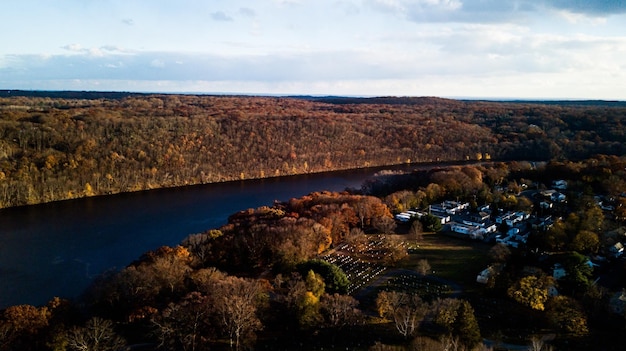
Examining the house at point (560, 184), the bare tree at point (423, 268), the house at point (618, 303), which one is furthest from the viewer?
the house at point (560, 184)

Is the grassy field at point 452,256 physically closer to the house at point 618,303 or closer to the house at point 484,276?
the house at point 484,276

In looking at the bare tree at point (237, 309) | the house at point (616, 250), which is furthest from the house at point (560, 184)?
the bare tree at point (237, 309)

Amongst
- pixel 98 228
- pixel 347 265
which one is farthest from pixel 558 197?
pixel 98 228

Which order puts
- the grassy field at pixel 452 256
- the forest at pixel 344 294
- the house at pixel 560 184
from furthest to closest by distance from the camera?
the house at pixel 560 184
the grassy field at pixel 452 256
the forest at pixel 344 294

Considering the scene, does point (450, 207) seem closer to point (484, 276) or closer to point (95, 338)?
point (484, 276)

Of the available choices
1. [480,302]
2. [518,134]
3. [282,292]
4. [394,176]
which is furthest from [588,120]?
[282,292]

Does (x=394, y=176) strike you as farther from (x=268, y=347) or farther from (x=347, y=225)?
(x=268, y=347)
